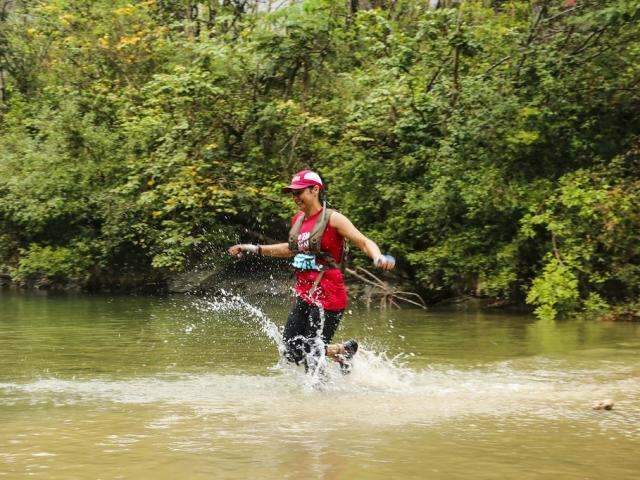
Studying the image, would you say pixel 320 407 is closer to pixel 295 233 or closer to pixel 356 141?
pixel 295 233

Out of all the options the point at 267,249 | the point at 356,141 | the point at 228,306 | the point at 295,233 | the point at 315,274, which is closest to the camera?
the point at 315,274

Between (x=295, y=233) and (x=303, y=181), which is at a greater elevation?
(x=303, y=181)

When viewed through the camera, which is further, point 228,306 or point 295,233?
point 228,306

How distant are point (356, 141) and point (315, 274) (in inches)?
424

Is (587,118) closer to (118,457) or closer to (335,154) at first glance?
(335,154)

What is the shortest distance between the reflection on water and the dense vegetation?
3.65 metres

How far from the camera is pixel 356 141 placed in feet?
61.2

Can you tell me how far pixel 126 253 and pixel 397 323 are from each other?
1001 centimetres

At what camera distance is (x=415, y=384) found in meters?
8.45

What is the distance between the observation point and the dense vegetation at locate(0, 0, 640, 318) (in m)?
16.1

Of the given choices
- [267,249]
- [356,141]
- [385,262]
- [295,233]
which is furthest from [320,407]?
[356,141]

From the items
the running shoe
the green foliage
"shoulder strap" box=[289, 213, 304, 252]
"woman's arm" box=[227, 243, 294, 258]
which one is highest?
the green foliage

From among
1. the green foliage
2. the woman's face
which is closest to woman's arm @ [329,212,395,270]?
the woman's face

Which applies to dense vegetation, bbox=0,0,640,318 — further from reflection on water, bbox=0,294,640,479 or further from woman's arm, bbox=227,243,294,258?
woman's arm, bbox=227,243,294,258
